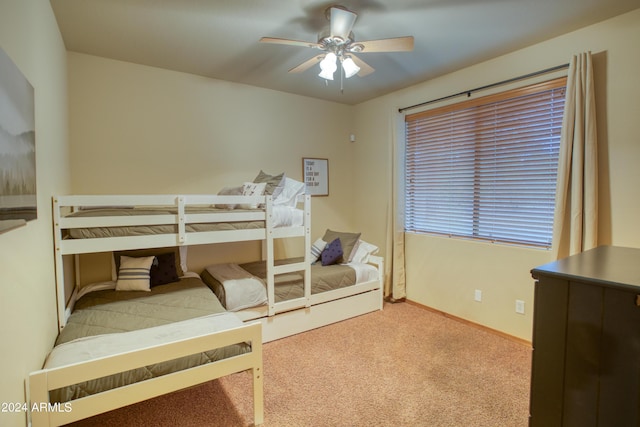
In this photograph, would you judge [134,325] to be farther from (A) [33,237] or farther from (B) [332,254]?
(B) [332,254]

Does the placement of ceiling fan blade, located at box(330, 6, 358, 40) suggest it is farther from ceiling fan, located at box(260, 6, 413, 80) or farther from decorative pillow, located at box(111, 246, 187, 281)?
decorative pillow, located at box(111, 246, 187, 281)

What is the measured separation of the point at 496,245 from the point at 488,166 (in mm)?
765

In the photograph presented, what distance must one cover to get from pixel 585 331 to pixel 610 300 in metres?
0.15

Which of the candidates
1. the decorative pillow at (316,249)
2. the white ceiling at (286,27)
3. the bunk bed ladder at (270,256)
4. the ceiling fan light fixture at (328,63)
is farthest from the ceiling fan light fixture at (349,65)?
the decorative pillow at (316,249)

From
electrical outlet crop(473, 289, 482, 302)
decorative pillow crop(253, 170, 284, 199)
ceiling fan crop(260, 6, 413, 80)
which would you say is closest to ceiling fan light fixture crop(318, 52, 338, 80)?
ceiling fan crop(260, 6, 413, 80)

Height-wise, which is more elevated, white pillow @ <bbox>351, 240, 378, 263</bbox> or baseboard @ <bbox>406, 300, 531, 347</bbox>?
white pillow @ <bbox>351, 240, 378, 263</bbox>

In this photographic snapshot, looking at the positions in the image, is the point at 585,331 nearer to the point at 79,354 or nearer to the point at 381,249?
the point at 79,354

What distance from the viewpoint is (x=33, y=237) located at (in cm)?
154

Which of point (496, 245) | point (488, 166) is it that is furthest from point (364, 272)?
Answer: point (488, 166)

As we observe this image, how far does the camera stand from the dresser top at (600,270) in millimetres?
1163

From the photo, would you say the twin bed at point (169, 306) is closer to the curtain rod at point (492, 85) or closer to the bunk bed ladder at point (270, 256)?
the bunk bed ladder at point (270, 256)

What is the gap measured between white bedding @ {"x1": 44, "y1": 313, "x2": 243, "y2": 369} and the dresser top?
1684mm

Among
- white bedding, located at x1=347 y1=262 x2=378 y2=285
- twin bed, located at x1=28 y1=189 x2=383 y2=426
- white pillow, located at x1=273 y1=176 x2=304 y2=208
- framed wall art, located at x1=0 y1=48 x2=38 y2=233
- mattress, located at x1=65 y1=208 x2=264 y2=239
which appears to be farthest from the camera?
white bedding, located at x1=347 y1=262 x2=378 y2=285

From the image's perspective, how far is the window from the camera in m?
2.69
